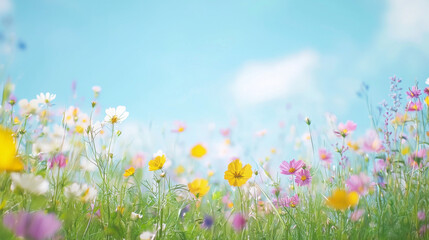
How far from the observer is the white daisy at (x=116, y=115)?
4.04 ft

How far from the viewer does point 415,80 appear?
4.94 feet

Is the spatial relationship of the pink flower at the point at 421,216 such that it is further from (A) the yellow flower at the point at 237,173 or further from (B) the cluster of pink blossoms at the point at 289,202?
(A) the yellow flower at the point at 237,173

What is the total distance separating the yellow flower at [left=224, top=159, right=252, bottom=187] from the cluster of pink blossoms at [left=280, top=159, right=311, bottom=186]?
0.71ft

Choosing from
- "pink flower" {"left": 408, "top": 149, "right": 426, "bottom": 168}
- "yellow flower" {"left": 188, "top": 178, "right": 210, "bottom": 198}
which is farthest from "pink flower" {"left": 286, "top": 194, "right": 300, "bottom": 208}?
"pink flower" {"left": 408, "top": 149, "right": 426, "bottom": 168}

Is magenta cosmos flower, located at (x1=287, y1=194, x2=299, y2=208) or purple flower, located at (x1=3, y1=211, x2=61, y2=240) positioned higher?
magenta cosmos flower, located at (x1=287, y1=194, x2=299, y2=208)

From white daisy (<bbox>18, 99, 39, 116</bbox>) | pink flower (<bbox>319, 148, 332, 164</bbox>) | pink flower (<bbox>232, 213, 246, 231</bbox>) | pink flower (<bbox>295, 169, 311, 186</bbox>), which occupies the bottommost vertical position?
pink flower (<bbox>232, 213, 246, 231</bbox>)

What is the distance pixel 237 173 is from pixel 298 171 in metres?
0.28

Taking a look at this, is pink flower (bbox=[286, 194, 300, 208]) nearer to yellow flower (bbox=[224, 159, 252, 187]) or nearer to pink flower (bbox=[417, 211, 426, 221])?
yellow flower (bbox=[224, 159, 252, 187])

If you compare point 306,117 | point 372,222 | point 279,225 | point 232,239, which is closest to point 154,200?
point 232,239

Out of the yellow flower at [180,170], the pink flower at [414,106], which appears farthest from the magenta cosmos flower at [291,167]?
the yellow flower at [180,170]

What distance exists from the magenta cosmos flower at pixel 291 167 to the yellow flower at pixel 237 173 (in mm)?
212

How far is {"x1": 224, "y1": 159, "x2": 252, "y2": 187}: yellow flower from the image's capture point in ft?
3.85

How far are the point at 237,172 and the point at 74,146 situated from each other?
0.56m

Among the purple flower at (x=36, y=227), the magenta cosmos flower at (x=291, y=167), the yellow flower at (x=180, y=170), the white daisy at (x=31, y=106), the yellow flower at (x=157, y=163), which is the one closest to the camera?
the purple flower at (x=36, y=227)
